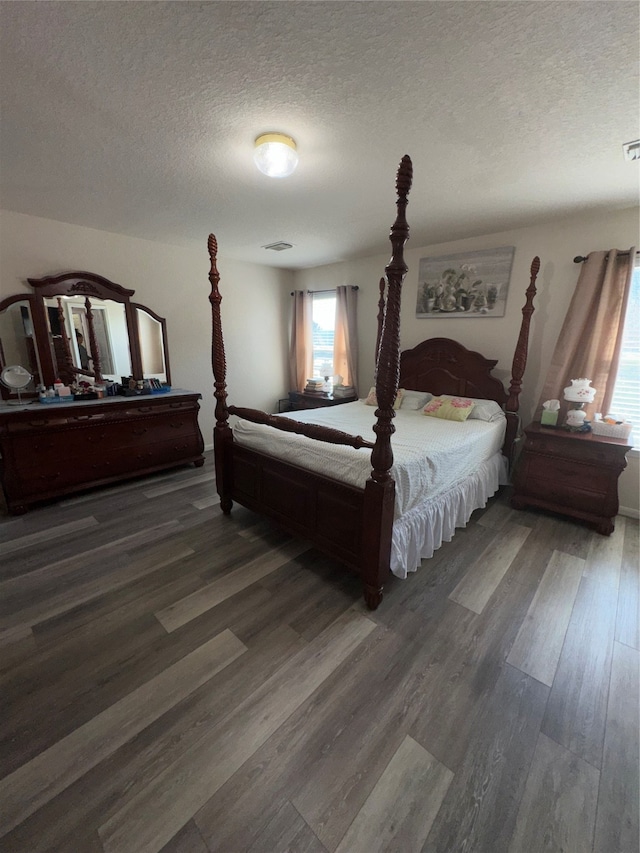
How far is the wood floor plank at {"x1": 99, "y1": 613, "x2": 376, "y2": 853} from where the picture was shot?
39.4 inches

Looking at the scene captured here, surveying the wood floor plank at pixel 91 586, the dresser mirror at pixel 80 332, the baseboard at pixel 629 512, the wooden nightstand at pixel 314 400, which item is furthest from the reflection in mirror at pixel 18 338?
the baseboard at pixel 629 512

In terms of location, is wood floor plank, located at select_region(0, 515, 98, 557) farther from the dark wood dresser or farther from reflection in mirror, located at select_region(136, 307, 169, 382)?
reflection in mirror, located at select_region(136, 307, 169, 382)

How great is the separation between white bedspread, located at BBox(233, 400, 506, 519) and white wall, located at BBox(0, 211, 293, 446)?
1924 mm

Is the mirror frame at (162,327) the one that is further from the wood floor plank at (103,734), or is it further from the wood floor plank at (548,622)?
the wood floor plank at (548,622)

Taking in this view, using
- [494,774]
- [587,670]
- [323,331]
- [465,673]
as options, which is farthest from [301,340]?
[494,774]

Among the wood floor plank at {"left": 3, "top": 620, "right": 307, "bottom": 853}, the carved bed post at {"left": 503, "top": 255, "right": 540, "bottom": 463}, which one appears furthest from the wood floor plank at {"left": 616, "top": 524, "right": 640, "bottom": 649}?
the wood floor plank at {"left": 3, "top": 620, "right": 307, "bottom": 853}

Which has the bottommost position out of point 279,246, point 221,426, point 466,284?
point 221,426

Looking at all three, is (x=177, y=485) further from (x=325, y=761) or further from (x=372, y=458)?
(x=325, y=761)

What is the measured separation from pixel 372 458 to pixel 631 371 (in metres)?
2.60

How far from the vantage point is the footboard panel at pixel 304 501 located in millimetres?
1932

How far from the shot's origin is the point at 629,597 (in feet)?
6.45

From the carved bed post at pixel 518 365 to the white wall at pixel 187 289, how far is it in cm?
323

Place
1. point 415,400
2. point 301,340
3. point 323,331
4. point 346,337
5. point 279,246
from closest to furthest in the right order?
point 415,400, point 279,246, point 346,337, point 323,331, point 301,340

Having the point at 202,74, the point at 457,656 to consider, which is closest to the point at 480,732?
the point at 457,656
